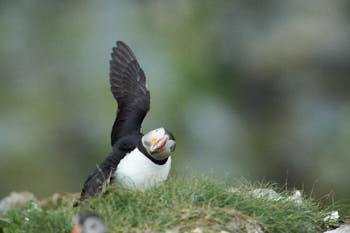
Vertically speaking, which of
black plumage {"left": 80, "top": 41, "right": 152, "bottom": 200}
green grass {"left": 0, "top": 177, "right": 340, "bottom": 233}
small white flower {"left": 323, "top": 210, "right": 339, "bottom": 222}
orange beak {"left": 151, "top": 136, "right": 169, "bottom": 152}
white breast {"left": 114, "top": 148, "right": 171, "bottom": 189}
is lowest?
small white flower {"left": 323, "top": 210, "right": 339, "bottom": 222}

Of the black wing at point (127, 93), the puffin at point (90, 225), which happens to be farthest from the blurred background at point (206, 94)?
the puffin at point (90, 225)

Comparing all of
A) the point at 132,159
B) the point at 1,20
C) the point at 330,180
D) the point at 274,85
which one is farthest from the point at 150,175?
the point at 1,20

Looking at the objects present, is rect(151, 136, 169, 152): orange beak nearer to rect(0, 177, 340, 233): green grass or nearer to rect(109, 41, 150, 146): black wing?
rect(0, 177, 340, 233): green grass

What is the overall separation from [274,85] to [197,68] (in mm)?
1385

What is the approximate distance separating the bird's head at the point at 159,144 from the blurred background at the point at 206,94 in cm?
456

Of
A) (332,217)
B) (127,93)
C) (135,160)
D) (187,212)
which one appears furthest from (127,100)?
(332,217)

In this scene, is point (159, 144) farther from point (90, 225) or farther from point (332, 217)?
point (332, 217)

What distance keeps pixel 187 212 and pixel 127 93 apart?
1.92 meters

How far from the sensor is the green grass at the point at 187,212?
13.2ft

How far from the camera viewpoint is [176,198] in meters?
4.32

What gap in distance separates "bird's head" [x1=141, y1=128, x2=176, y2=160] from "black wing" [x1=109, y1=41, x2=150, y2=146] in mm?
807

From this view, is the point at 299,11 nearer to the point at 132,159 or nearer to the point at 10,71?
the point at 10,71

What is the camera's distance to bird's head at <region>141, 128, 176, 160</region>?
456 centimetres

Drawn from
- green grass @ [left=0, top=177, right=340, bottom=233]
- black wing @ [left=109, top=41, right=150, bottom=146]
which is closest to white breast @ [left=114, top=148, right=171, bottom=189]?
green grass @ [left=0, top=177, right=340, bottom=233]
